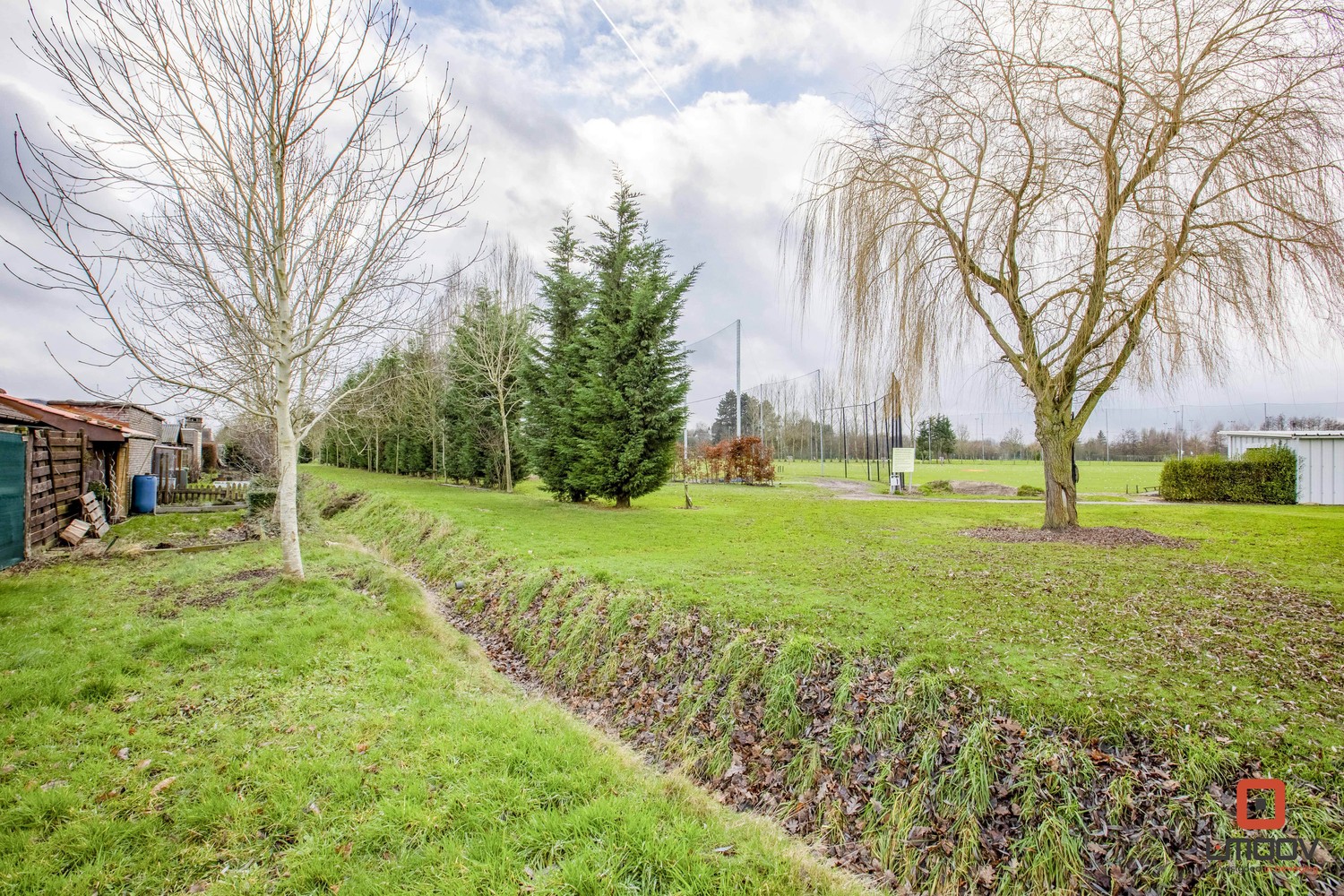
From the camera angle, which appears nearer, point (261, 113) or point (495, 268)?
point (261, 113)

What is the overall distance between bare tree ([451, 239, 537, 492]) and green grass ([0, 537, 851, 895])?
14.9 metres

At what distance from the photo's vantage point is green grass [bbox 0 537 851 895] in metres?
2.57

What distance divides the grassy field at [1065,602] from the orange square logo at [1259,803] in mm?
221

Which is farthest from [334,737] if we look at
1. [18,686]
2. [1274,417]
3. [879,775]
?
[1274,417]

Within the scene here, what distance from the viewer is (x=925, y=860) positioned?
119 inches

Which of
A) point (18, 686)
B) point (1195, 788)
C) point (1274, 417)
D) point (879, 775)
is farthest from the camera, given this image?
point (1274, 417)

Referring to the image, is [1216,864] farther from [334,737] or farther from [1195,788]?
[334,737]

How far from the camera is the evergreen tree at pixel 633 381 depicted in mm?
14211

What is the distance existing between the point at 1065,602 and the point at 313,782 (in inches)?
248

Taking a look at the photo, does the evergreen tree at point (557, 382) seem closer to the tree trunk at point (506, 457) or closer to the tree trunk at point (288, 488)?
the tree trunk at point (506, 457)

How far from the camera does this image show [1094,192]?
303 inches

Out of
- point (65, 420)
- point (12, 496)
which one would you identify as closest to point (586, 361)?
point (65, 420)

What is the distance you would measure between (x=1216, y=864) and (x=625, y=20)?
36.6ft
